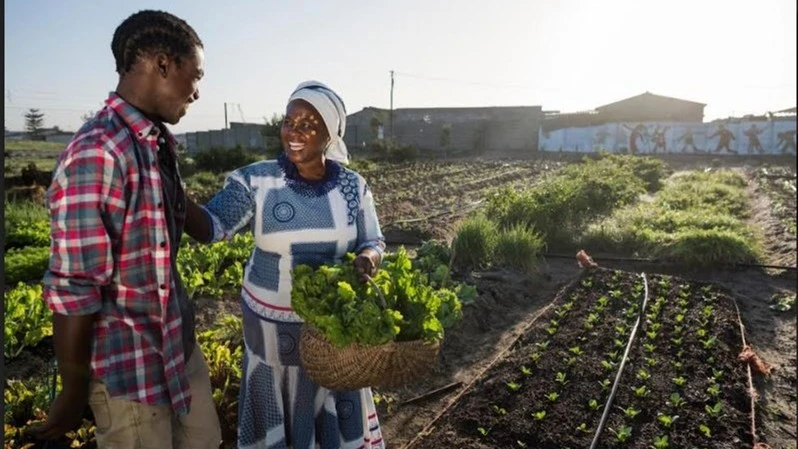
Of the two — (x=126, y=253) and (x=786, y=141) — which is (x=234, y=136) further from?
(x=126, y=253)

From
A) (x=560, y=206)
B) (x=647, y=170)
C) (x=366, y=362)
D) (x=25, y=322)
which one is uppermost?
(x=366, y=362)

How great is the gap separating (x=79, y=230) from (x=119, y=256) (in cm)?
15

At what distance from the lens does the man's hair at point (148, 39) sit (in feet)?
5.14

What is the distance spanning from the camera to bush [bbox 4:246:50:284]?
5613mm

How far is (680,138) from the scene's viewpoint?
28984mm

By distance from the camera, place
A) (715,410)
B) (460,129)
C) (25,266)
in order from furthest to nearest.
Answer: (460,129) < (25,266) < (715,410)

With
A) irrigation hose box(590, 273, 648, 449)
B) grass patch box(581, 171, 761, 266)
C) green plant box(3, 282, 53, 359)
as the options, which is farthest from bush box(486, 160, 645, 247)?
green plant box(3, 282, 53, 359)

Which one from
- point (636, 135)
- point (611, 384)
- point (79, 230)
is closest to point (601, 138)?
point (636, 135)

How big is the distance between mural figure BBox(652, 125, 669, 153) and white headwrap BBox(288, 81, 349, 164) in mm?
30647

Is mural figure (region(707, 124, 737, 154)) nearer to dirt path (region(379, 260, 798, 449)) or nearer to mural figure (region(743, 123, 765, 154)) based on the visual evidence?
mural figure (region(743, 123, 765, 154))

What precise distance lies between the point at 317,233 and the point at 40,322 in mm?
2930

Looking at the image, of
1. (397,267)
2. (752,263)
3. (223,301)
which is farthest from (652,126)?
(397,267)

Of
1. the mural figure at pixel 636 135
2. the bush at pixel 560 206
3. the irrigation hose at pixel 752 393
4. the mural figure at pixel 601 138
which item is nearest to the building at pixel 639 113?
the mural figure at pixel 601 138

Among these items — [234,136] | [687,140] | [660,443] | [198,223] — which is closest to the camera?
[198,223]
